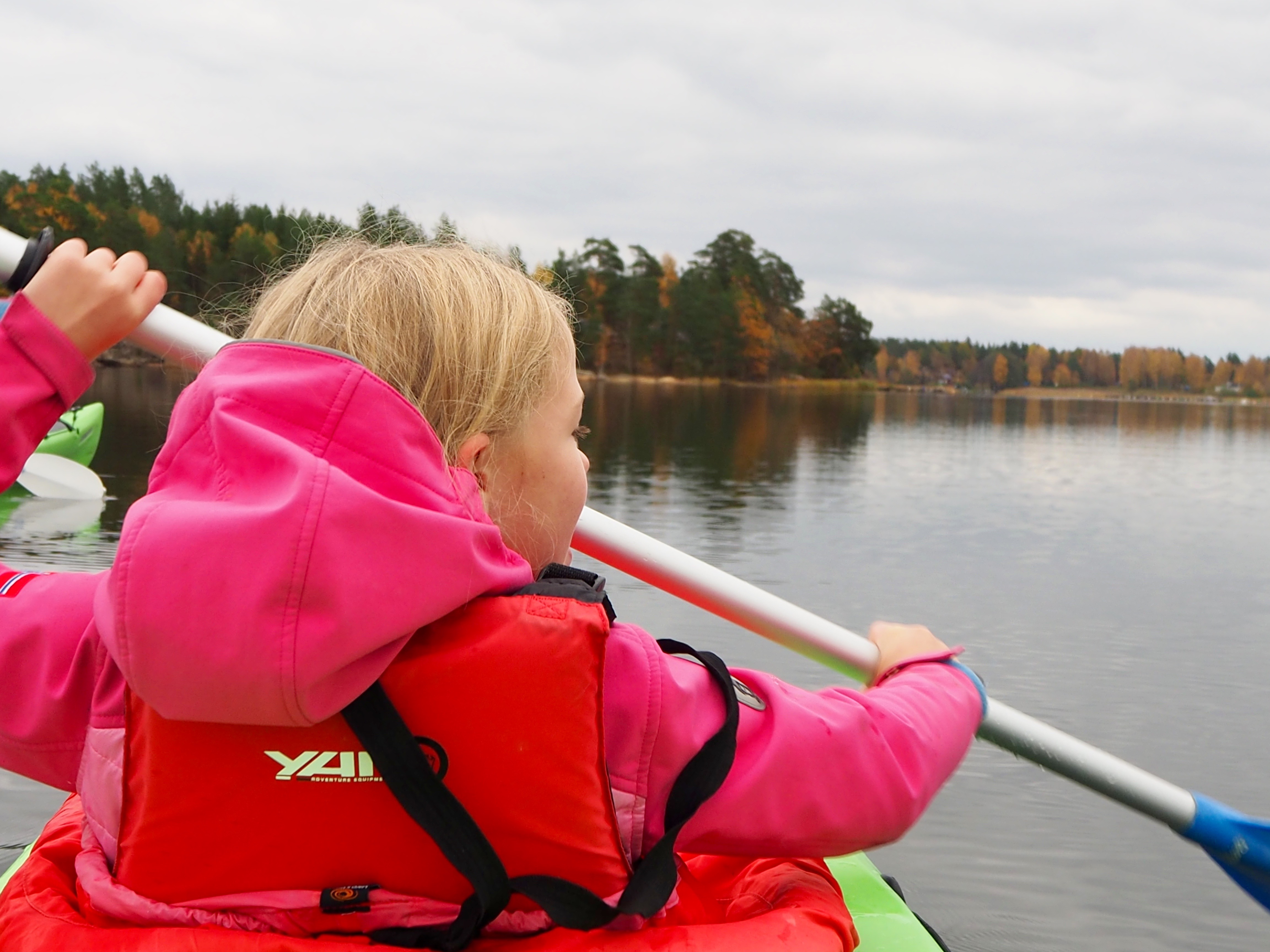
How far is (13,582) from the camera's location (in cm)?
123

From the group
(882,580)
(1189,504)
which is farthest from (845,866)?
(1189,504)

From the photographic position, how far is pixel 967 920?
8.34 ft

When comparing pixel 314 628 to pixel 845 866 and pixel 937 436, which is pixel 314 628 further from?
pixel 937 436

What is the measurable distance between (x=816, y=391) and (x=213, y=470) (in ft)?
223

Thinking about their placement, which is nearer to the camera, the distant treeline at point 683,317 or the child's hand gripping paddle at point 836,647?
the child's hand gripping paddle at point 836,647

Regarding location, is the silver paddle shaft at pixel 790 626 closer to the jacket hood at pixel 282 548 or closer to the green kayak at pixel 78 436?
the jacket hood at pixel 282 548

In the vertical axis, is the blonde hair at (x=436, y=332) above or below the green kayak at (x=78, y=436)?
above

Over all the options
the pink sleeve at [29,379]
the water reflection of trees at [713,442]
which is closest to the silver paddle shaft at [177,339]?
the pink sleeve at [29,379]

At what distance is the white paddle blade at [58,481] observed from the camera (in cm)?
819

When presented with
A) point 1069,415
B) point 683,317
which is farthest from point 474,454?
point 683,317

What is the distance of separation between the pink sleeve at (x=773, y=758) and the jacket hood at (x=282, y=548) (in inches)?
9.6

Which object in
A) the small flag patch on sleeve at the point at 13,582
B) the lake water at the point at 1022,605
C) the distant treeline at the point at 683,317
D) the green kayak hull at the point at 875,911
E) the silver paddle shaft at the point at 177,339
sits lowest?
the lake water at the point at 1022,605

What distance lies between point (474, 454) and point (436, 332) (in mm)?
146

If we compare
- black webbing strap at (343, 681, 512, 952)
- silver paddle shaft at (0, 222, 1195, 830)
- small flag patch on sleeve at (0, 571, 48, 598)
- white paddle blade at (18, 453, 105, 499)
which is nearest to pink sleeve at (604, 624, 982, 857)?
black webbing strap at (343, 681, 512, 952)
